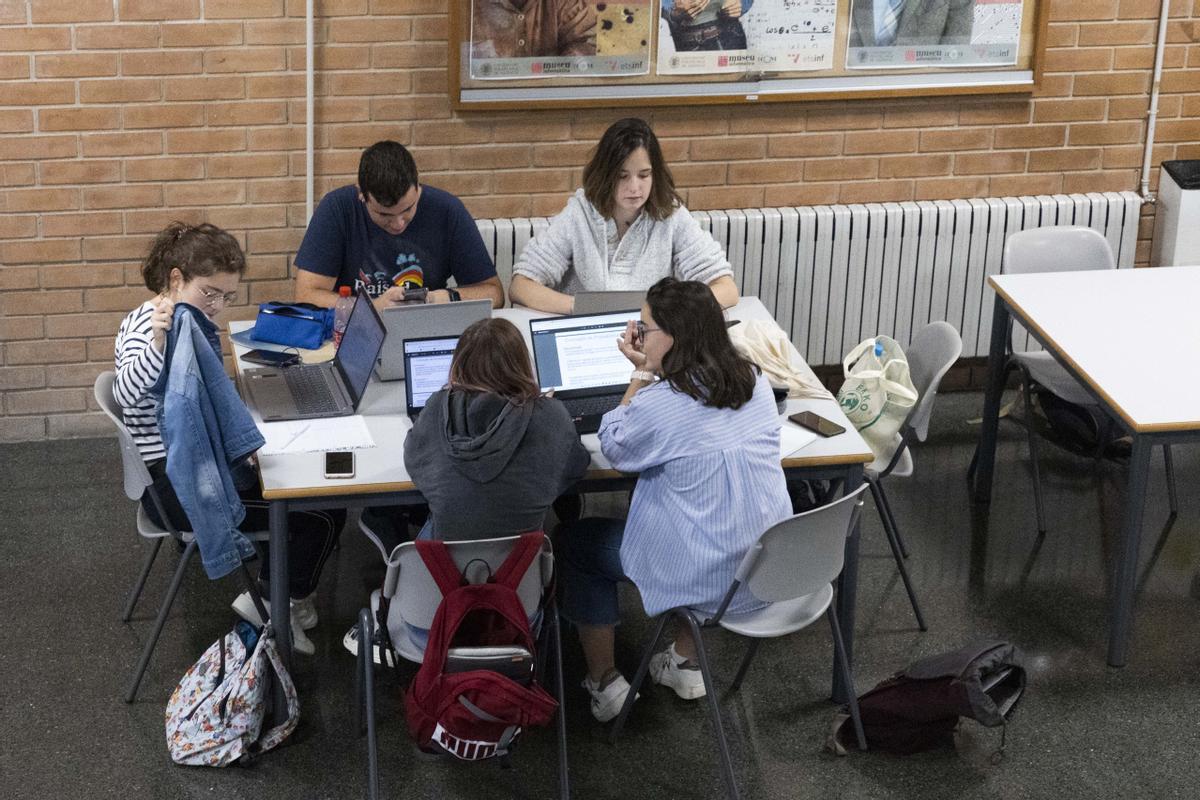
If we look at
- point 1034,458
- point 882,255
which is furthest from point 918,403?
point 882,255

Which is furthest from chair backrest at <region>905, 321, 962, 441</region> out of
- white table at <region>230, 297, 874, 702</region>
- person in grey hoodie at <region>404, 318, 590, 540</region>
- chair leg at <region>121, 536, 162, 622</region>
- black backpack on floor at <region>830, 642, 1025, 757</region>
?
chair leg at <region>121, 536, 162, 622</region>

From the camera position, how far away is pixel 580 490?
3600 mm

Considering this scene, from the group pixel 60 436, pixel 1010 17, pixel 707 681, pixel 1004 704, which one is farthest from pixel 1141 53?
pixel 60 436

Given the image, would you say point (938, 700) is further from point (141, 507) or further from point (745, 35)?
point (745, 35)

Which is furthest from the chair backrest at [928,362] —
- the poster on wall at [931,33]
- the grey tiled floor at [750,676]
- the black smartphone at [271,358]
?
the black smartphone at [271,358]

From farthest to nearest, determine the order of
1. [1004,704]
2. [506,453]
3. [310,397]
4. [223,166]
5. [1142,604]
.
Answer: [223,166] < [1142,604] < [310,397] < [1004,704] < [506,453]

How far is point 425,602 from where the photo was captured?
3.23 m

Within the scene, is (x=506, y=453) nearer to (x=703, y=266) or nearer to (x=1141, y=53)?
(x=703, y=266)

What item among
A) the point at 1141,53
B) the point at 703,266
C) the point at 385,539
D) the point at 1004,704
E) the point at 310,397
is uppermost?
the point at 1141,53

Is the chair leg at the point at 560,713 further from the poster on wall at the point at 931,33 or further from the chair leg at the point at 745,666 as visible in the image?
the poster on wall at the point at 931,33

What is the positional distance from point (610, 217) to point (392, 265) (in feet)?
2.34

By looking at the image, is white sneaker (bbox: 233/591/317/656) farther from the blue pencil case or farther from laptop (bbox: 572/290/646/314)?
laptop (bbox: 572/290/646/314)

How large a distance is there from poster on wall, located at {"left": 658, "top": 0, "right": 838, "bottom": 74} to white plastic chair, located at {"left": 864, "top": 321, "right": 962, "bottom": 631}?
1425mm

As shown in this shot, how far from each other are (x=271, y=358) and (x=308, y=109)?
1.27 metres
